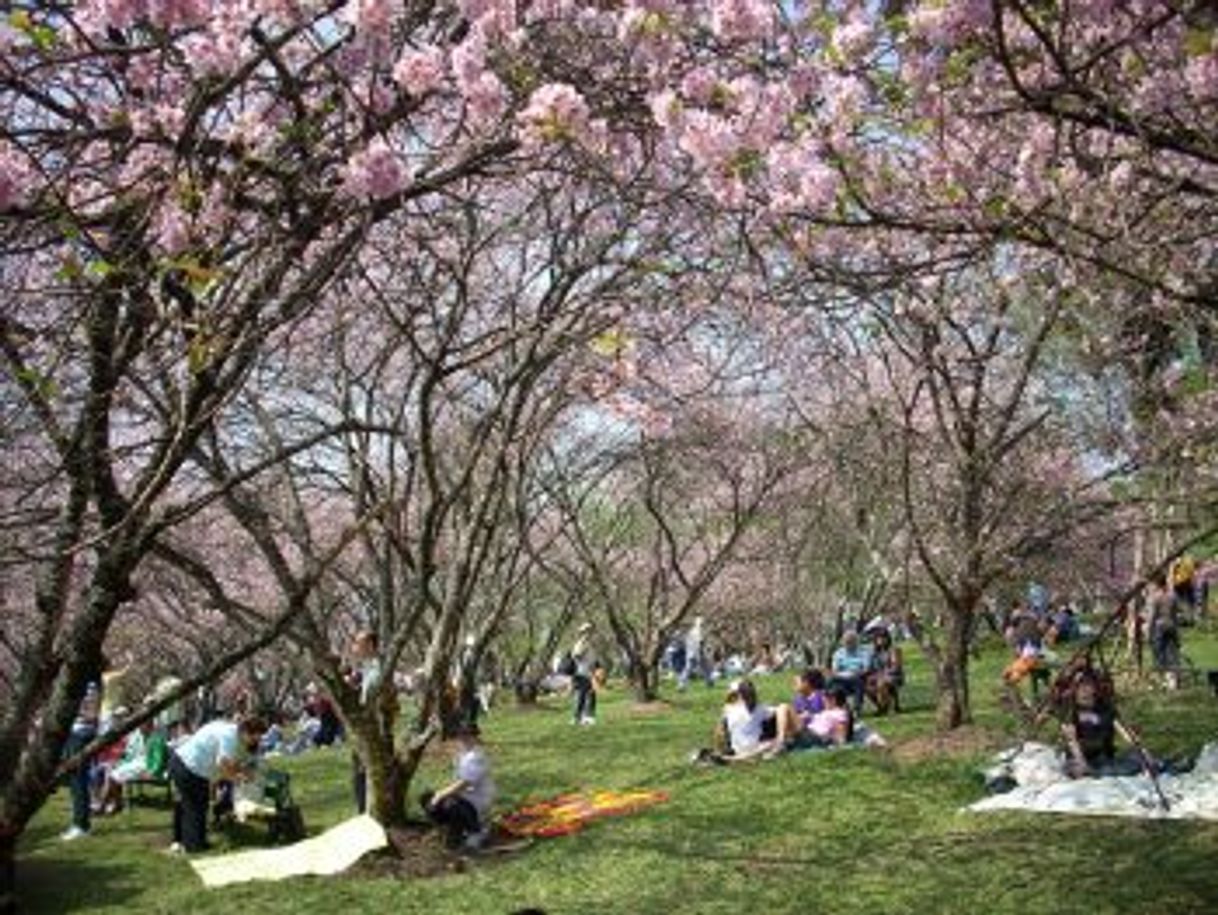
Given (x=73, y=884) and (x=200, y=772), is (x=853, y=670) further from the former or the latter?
(x=73, y=884)

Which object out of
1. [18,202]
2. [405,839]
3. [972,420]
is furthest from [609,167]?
[972,420]

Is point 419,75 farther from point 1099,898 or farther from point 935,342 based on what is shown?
point 935,342

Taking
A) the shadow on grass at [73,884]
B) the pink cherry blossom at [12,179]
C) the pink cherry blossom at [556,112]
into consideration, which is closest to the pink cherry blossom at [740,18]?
the pink cherry blossom at [556,112]

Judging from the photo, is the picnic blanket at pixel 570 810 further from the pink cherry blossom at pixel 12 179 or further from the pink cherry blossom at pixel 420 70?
the pink cherry blossom at pixel 12 179

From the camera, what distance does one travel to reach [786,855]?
29.0ft

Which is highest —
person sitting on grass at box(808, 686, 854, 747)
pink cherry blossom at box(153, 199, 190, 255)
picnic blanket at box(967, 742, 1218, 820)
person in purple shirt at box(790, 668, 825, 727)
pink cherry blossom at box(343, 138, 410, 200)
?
pink cherry blossom at box(343, 138, 410, 200)

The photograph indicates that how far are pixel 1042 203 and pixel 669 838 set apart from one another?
19.6 feet

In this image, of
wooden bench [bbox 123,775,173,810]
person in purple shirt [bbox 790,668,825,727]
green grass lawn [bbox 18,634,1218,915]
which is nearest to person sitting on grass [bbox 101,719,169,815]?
wooden bench [bbox 123,775,173,810]

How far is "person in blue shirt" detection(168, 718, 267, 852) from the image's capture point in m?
11.2

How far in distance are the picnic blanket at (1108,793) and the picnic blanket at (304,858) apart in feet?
14.7

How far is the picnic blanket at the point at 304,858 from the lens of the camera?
9664 millimetres

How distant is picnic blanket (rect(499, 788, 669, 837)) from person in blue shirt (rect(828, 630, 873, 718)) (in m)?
4.61

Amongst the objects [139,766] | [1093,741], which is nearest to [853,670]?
[1093,741]

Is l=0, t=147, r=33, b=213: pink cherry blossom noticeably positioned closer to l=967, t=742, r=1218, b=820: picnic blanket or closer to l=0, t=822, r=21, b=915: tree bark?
l=0, t=822, r=21, b=915: tree bark
